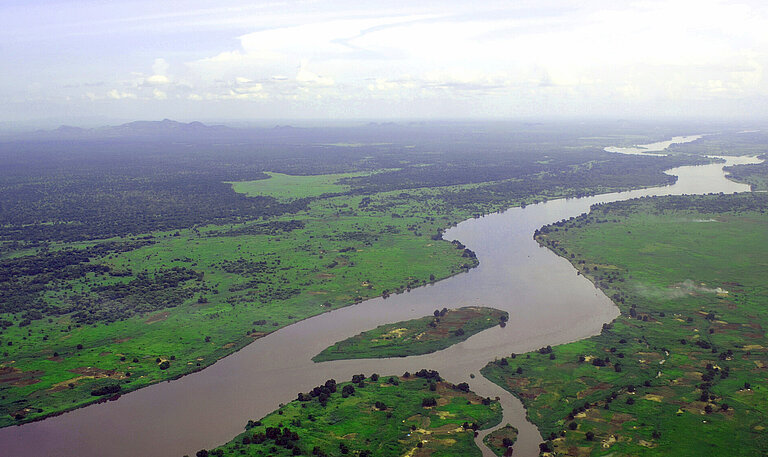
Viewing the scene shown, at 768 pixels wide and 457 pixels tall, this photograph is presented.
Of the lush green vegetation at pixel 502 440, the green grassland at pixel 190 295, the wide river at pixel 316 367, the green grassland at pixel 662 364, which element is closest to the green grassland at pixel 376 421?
the lush green vegetation at pixel 502 440

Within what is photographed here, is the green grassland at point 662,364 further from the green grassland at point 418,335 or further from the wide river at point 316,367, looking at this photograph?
the green grassland at point 418,335

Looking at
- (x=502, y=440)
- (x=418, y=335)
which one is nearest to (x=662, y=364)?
(x=502, y=440)

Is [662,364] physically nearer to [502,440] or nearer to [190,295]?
[502,440]

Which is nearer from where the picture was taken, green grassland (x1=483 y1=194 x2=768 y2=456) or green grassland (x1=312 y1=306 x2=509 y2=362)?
green grassland (x1=483 y1=194 x2=768 y2=456)

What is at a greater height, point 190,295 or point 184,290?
point 184,290

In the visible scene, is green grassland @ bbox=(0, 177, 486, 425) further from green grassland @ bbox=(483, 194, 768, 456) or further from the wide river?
green grassland @ bbox=(483, 194, 768, 456)

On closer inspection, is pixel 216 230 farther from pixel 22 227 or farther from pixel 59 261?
pixel 22 227

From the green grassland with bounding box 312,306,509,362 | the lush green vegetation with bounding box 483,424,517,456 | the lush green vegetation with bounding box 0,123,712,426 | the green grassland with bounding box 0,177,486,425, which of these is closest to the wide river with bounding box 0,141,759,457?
the lush green vegetation with bounding box 483,424,517,456
